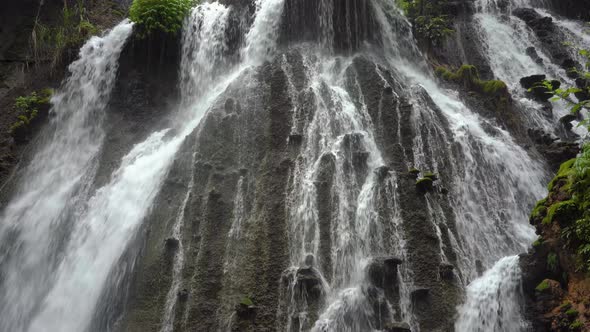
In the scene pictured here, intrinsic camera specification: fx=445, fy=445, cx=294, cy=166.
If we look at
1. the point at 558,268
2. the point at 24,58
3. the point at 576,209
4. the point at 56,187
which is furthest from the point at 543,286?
the point at 24,58

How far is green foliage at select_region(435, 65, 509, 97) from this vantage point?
51.7 feet

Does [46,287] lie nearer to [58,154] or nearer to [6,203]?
[6,203]

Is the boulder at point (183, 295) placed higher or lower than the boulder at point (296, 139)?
lower

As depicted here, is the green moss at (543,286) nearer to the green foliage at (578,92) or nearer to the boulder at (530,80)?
the green foliage at (578,92)

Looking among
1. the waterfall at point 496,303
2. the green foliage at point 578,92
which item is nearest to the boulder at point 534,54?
the green foliage at point 578,92

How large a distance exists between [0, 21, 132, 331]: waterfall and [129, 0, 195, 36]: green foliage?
0.95 meters

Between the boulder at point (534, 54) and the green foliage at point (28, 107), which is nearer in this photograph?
the green foliage at point (28, 107)

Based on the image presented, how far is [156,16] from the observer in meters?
16.7

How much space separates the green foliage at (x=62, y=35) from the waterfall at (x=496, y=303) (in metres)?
16.4

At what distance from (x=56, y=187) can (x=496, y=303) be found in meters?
12.4

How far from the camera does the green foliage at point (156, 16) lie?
1653 cm

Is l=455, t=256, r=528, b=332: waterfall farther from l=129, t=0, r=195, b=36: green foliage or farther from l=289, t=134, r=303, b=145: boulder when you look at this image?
l=129, t=0, r=195, b=36: green foliage

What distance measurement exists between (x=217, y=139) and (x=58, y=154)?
20.3ft

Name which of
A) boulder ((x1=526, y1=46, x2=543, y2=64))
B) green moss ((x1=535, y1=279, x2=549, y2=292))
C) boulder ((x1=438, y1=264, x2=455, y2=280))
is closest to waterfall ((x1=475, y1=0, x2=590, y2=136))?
boulder ((x1=526, y1=46, x2=543, y2=64))
